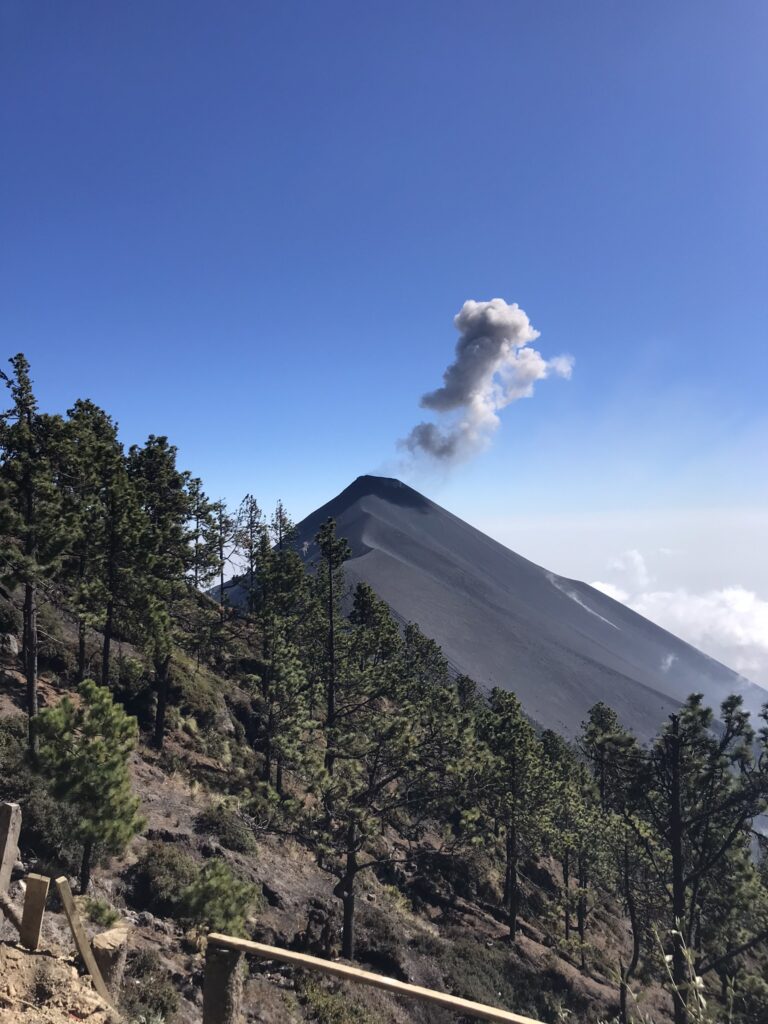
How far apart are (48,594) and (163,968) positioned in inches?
514

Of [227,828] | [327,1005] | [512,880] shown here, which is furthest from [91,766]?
[512,880]

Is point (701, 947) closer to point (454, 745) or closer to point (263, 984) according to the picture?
point (454, 745)

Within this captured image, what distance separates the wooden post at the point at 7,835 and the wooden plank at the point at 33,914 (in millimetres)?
465

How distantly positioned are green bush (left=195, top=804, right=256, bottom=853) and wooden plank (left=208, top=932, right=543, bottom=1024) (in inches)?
694

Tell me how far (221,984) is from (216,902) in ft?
33.1

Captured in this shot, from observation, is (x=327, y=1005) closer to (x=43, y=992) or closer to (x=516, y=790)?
(x=43, y=992)

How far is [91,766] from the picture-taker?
41.8 feet

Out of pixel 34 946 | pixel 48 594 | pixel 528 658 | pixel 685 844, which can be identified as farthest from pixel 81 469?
pixel 528 658

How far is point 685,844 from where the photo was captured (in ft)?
84.7

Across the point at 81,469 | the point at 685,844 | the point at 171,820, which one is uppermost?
the point at 81,469

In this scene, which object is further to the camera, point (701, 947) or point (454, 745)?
point (701, 947)

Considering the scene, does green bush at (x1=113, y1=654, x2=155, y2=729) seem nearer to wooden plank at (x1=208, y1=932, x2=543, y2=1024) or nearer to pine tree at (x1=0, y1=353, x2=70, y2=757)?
pine tree at (x1=0, y1=353, x2=70, y2=757)

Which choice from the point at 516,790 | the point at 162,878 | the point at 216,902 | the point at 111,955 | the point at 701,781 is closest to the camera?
the point at 111,955

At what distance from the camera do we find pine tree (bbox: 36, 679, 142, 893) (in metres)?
12.6
